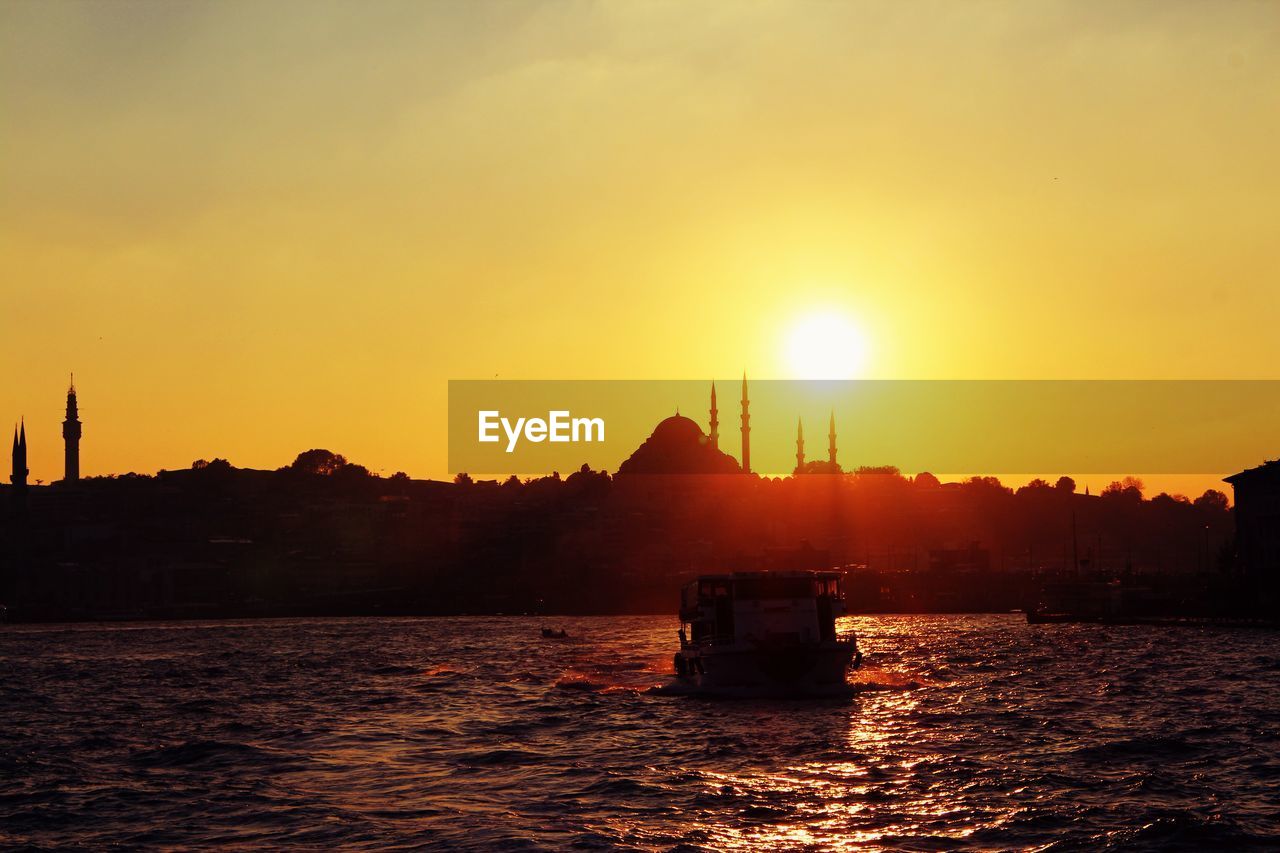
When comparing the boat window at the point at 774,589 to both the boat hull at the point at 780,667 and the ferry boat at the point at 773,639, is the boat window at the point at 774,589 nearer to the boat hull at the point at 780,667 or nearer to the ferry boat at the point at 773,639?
the ferry boat at the point at 773,639

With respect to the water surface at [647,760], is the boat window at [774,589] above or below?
above

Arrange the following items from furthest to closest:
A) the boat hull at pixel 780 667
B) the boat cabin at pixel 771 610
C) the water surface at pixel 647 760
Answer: the boat cabin at pixel 771 610, the boat hull at pixel 780 667, the water surface at pixel 647 760

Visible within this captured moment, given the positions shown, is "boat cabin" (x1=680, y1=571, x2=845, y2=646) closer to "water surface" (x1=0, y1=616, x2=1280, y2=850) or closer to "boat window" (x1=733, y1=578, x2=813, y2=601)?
"boat window" (x1=733, y1=578, x2=813, y2=601)

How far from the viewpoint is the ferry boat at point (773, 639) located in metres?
56.3

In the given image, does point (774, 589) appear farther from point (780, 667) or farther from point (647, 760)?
point (647, 760)

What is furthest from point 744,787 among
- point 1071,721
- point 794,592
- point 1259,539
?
point 1259,539

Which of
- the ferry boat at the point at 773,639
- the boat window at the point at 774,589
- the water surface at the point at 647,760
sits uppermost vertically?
the boat window at the point at 774,589

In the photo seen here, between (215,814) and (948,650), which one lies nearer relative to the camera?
(215,814)

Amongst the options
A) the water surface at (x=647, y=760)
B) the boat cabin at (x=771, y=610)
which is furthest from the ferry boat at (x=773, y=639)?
the water surface at (x=647, y=760)

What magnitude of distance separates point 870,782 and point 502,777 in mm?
8863

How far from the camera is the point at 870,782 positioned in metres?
34.3

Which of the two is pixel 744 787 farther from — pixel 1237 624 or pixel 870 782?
pixel 1237 624

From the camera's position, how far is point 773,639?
185 feet

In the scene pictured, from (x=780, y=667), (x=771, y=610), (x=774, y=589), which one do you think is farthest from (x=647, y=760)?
(x=774, y=589)
